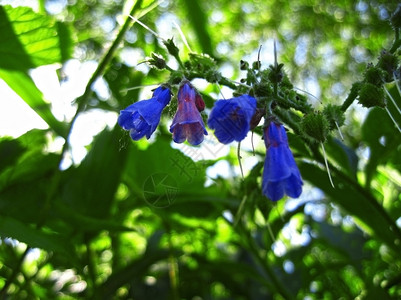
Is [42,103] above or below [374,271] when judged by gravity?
above

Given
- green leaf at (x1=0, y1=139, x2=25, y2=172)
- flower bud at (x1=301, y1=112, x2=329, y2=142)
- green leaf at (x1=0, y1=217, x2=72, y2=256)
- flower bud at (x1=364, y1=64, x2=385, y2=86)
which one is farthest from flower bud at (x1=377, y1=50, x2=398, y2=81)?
green leaf at (x1=0, y1=139, x2=25, y2=172)

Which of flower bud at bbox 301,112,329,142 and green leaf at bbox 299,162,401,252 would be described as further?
green leaf at bbox 299,162,401,252

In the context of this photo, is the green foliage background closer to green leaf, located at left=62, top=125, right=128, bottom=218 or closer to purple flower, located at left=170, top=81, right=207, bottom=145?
green leaf, located at left=62, top=125, right=128, bottom=218

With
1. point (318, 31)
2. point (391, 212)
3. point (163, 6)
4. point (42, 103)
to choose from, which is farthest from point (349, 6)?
point (42, 103)

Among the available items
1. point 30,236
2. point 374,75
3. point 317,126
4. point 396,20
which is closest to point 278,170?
point 317,126

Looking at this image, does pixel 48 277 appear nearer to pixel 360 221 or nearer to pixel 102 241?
pixel 102 241

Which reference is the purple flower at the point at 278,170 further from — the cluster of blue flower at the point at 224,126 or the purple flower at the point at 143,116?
the purple flower at the point at 143,116
